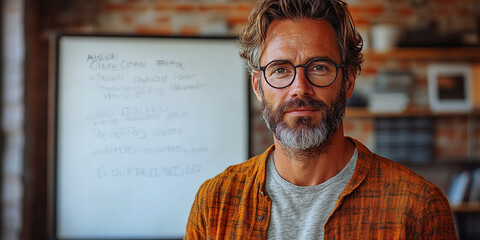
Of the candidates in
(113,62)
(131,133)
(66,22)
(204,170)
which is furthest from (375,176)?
(66,22)

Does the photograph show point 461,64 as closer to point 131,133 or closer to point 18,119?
point 131,133

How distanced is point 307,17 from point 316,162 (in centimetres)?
43

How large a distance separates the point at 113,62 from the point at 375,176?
1.51m

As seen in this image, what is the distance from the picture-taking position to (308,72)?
1201mm

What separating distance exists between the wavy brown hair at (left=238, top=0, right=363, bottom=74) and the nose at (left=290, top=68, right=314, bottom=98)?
0.17 metres

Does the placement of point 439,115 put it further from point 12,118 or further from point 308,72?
point 12,118

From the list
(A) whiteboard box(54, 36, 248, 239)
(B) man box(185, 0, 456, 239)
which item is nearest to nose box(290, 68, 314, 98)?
(B) man box(185, 0, 456, 239)

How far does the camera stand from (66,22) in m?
2.86

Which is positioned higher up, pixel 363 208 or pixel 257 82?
pixel 257 82

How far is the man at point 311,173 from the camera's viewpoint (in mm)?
1141

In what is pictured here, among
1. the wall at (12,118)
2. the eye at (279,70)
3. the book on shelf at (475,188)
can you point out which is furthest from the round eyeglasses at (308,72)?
the book on shelf at (475,188)

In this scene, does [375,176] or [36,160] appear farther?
[36,160]

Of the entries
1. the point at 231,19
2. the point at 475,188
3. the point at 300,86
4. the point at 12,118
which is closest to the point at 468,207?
the point at 475,188

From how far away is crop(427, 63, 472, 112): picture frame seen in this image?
2842 mm
